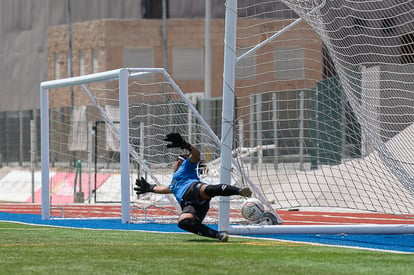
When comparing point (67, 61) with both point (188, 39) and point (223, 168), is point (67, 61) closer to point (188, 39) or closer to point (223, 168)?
point (188, 39)

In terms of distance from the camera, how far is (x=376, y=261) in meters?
10.3

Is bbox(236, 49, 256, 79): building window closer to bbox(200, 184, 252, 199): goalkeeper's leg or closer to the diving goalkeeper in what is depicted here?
the diving goalkeeper

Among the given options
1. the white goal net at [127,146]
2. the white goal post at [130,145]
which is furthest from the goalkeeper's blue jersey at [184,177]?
the white goal net at [127,146]

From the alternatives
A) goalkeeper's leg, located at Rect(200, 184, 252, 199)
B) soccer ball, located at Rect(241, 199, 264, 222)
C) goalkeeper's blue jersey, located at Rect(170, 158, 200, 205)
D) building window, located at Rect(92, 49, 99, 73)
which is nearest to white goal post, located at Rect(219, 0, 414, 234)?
soccer ball, located at Rect(241, 199, 264, 222)

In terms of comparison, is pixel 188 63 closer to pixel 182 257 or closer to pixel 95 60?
pixel 95 60

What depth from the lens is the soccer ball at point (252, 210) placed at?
1620 centimetres

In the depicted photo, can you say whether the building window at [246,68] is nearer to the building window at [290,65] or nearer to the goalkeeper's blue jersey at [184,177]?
the building window at [290,65]

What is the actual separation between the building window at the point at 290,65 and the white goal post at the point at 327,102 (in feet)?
0.08

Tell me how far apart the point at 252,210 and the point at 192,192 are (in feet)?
10.6

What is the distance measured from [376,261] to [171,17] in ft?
148

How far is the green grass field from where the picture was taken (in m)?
9.42

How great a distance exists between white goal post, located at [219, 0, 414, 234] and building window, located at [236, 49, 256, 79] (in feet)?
0.07

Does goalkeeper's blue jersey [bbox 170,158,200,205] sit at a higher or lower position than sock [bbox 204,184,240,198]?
higher

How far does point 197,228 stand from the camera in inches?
504
